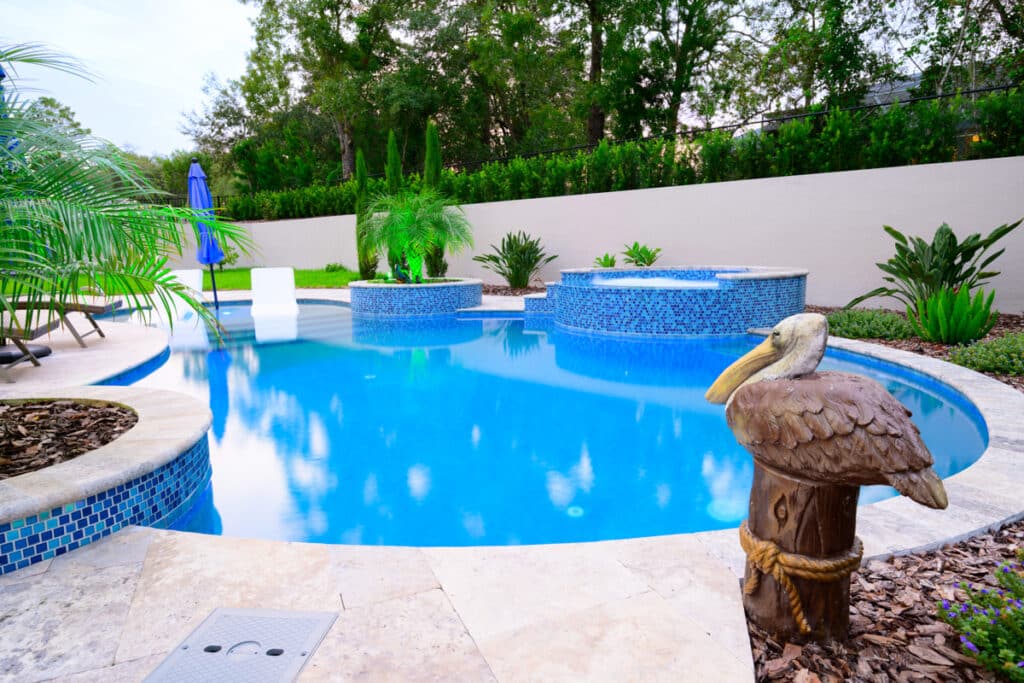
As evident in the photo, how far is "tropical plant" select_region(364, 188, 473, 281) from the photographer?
12.1 meters

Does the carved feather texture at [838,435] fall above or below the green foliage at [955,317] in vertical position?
above

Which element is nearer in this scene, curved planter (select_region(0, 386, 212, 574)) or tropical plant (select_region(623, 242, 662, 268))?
curved planter (select_region(0, 386, 212, 574))

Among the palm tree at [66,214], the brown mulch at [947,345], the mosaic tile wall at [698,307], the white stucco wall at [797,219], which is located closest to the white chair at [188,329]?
the palm tree at [66,214]

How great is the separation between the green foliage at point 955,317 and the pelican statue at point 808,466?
20.4 feet

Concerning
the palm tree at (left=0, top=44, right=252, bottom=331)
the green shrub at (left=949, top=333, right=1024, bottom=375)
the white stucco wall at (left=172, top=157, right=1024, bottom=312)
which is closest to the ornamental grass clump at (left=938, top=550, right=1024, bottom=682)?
the palm tree at (left=0, top=44, right=252, bottom=331)

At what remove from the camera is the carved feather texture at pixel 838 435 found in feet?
5.36

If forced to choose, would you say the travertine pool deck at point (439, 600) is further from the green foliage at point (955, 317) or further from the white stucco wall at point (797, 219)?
the white stucco wall at point (797, 219)

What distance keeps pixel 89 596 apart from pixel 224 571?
468mm

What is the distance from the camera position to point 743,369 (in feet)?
6.56

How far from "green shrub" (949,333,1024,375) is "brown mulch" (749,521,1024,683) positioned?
411 centimetres

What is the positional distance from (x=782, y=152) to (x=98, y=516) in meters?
12.1

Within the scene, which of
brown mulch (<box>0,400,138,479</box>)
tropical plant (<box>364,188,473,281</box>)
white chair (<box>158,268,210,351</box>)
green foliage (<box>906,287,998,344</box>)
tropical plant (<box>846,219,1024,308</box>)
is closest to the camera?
brown mulch (<box>0,400,138,479</box>)

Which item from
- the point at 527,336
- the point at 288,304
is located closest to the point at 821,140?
the point at 527,336

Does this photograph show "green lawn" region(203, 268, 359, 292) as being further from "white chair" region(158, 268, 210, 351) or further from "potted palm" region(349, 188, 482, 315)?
"potted palm" region(349, 188, 482, 315)
